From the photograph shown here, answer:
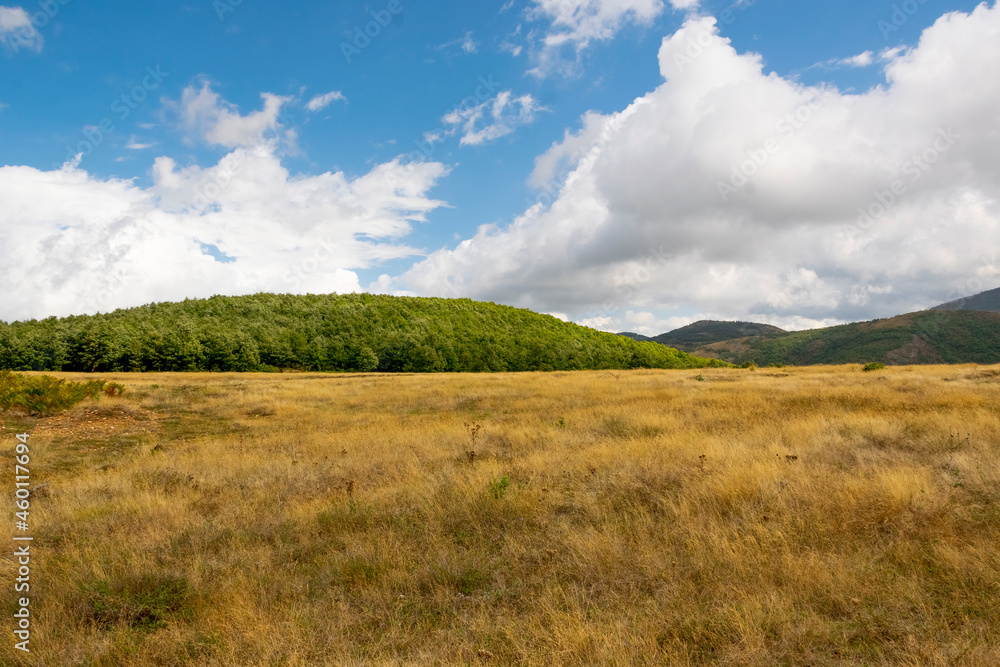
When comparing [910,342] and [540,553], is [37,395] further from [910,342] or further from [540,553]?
[910,342]

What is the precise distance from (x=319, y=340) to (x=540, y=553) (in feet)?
265

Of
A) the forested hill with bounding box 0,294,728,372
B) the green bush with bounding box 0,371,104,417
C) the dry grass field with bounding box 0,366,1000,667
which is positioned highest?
the forested hill with bounding box 0,294,728,372

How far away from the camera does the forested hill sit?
6669 centimetres

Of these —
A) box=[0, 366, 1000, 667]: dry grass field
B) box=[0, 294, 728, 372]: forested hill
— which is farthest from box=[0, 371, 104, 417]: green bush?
box=[0, 294, 728, 372]: forested hill

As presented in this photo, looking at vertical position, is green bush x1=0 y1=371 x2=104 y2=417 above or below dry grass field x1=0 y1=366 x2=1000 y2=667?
above

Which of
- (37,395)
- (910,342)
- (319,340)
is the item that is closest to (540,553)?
(37,395)

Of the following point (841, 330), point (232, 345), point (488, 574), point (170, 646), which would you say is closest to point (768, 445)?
point (488, 574)

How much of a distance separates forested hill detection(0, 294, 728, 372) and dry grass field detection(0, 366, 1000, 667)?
66.4m

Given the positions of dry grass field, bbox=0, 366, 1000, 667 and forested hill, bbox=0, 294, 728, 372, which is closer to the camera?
dry grass field, bbox=0, 366, 1000, 667

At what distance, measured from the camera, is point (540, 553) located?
213 inches

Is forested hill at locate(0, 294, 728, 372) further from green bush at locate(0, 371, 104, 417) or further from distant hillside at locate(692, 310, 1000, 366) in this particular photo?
green bush at locate(0, 371, 104, 417)

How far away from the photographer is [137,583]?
5.11 meters

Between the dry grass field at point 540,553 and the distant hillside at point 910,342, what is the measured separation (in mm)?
115802

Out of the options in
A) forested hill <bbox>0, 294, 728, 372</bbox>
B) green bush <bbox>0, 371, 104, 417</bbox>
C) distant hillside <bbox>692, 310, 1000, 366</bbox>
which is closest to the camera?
green bush <bbox>0, 371, 104, 417</bbox>
